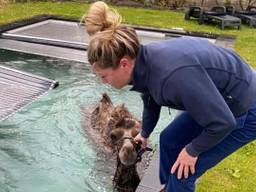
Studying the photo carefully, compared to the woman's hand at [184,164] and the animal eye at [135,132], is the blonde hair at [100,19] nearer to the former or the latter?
the woman's hand at [184,164]

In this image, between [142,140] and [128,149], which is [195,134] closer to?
[142,140]

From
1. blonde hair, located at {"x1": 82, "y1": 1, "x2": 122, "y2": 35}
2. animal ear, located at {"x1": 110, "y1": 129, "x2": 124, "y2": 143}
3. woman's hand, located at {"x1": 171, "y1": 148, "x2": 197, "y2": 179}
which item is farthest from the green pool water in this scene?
blonde hair, located at {"x1": 82, "y1": 1, "x2": 122, "y2": 35}

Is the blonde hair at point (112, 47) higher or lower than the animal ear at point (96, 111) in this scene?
higher

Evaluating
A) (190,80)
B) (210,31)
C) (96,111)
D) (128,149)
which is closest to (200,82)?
(190,80)

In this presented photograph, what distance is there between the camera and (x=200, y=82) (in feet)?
8.09

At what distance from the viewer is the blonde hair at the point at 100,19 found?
112 inches

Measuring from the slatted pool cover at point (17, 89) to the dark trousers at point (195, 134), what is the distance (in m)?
3.06

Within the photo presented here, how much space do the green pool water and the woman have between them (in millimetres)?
2102

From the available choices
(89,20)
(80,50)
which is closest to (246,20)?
(80,50)

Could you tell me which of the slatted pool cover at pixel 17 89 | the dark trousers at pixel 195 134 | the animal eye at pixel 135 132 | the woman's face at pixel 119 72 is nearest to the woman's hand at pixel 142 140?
the dark trousers at pixel 195 134

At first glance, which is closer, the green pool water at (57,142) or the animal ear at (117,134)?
the animal ear at (117,134)

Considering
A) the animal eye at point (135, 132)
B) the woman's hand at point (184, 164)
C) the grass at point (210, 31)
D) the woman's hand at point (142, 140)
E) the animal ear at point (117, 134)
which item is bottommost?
the grass at point (210, 31)

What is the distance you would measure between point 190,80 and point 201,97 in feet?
0.37

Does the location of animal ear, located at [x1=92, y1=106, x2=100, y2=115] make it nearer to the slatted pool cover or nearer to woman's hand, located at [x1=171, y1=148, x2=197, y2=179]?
the slatted pool cover
